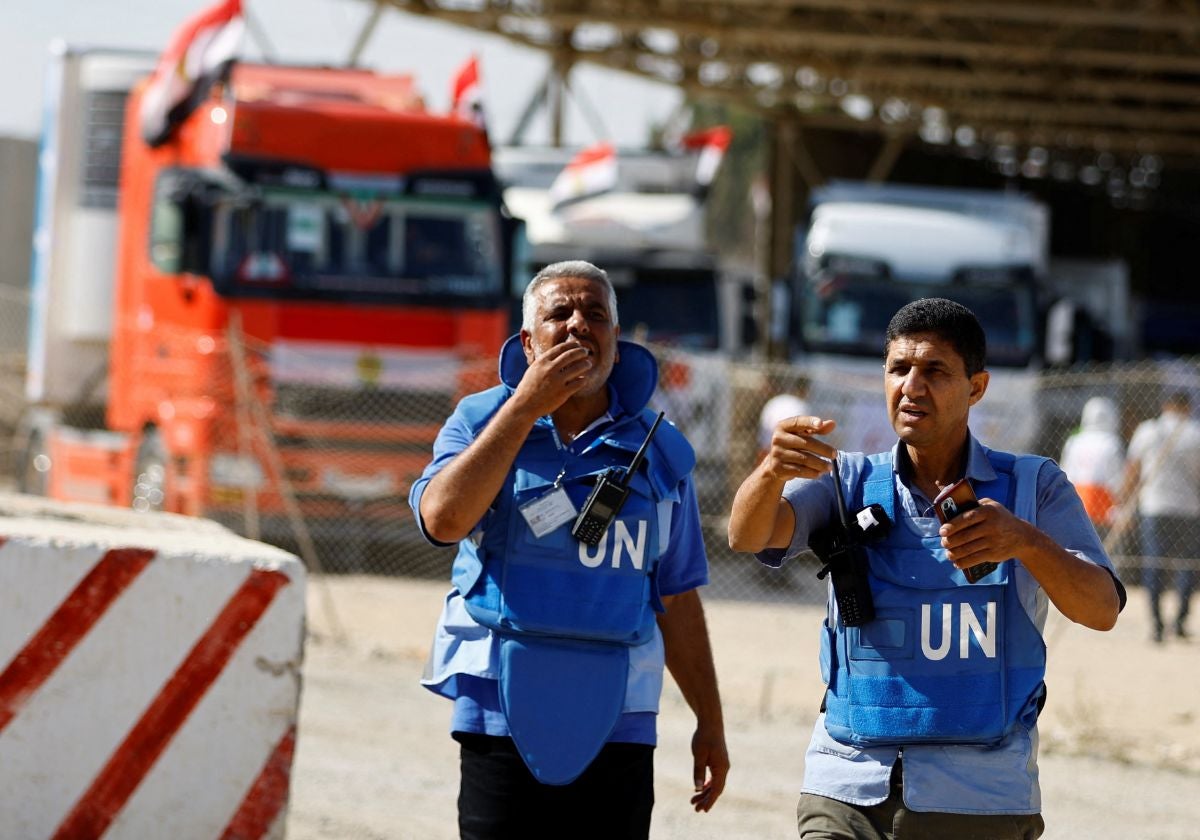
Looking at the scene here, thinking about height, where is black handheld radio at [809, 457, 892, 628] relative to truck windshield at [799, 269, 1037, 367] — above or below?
above

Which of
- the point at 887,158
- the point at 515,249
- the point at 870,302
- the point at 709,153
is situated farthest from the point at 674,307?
the point at 887,158

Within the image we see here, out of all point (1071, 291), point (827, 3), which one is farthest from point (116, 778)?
point (1071, 291)

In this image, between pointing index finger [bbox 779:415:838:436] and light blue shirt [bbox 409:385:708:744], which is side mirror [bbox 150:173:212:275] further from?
pointing index finger [bbox 779:415:838:436]

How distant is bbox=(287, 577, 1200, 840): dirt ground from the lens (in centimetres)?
709

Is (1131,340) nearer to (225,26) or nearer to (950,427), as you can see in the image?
(225,26)

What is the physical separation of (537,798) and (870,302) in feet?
44.7

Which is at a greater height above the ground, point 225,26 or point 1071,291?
point 225,26

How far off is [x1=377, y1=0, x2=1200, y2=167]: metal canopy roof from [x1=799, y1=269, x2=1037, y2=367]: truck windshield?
260 centimetres

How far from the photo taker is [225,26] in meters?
14.0

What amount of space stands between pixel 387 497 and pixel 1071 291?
11.3 meters

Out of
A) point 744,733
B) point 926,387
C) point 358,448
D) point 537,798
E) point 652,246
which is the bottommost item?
point 744,733

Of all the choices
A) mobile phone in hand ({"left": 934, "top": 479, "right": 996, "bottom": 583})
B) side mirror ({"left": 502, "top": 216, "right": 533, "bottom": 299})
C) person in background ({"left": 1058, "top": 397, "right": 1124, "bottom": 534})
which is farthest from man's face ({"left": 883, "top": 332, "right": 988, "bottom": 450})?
side mirror ({"left": 502, "top": 216, "right": 533, "bottom": 299})

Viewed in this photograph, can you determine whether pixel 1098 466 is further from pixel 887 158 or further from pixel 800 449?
pixel 887 158

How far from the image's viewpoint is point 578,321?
12.1 ft
